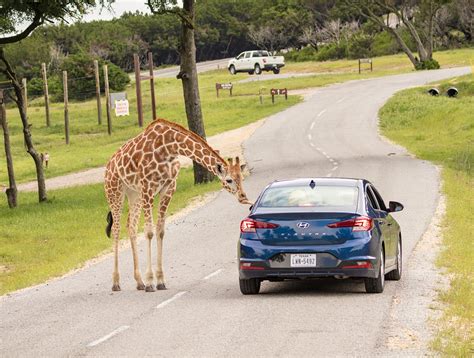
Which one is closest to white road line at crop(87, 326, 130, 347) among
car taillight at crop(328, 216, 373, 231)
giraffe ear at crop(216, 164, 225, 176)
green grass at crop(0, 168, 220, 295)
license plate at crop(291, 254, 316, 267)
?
license plate at crop(291, 254, 316, 267)

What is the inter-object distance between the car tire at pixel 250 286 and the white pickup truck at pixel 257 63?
84708mm

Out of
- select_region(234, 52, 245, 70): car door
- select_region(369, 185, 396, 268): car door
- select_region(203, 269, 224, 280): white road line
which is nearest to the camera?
select_region(369, 185, 396, 268): car door

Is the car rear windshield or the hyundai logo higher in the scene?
the car rear windshield

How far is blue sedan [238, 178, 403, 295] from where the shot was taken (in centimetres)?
1520

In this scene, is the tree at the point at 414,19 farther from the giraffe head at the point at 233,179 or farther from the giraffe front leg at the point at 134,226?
the giraffe head at the point at 233,179

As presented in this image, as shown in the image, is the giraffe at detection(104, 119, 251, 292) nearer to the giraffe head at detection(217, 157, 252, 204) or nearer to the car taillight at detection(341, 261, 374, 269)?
the giraffe head at detection(217, 157, 252, 204)

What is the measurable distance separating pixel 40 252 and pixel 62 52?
10555cm

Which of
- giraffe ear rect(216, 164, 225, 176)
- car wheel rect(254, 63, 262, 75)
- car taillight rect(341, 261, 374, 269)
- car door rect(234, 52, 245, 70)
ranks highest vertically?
giraffe ear rect(216, 164, 225, 176)

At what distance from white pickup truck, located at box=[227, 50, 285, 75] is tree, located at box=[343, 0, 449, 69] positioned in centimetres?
834

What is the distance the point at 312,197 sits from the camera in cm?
1591

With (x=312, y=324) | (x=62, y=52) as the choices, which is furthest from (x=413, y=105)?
(x=62, y=52)

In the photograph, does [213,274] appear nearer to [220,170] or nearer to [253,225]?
[220,170]

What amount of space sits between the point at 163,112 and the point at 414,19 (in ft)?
160

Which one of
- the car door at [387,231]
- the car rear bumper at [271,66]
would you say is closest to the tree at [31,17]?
the car door at [387,231]
